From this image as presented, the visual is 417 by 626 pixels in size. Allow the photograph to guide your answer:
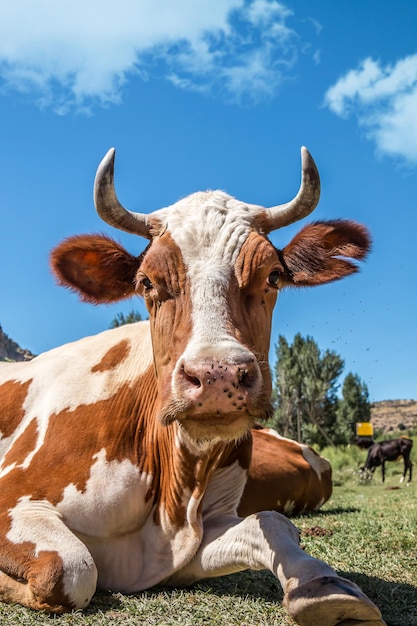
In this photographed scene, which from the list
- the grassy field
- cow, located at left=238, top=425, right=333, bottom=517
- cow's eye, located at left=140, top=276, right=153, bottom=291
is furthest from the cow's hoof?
cow, located at left=238, top=425, right=333, bottom=517

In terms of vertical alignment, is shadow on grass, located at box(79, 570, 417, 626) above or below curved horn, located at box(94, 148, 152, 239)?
A: below

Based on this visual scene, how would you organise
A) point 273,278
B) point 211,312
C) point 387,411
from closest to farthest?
point 211,312 < point 273,278 < point 387,411

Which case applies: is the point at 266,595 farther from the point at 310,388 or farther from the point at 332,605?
the point at 310,388

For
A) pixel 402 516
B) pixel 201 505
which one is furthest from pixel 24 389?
pixel 402 516

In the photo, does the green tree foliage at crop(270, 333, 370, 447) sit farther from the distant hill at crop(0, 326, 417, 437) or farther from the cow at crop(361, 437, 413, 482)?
the cow at crop(361, 437, 413, 482)

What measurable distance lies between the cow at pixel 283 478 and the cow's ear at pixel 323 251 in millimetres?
2920

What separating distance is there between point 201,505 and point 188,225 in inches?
74.5

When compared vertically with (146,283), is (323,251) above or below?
above

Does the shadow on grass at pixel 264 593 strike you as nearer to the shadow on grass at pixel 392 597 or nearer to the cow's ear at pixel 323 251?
the shadow on grass at pixel 392 597

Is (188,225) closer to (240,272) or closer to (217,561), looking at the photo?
(240,272)

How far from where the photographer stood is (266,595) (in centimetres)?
432

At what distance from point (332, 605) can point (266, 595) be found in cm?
134

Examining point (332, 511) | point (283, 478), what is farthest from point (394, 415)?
point (283, 478)

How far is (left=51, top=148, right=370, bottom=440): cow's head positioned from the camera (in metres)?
3.47
